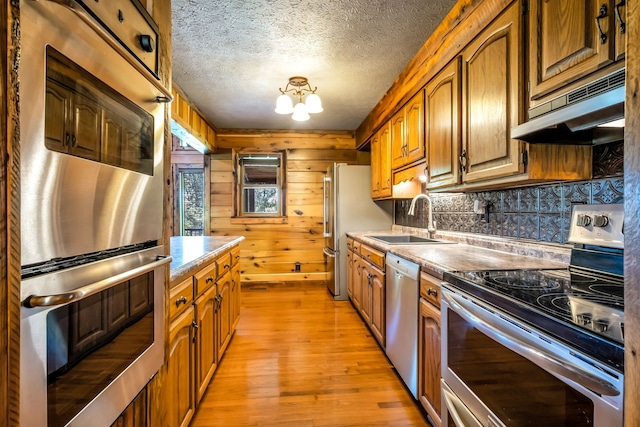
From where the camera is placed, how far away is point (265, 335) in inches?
116

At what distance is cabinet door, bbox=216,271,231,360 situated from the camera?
2252 mm

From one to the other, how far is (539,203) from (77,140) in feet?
6.68

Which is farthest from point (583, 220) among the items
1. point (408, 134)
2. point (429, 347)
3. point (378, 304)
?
point (408, 134)

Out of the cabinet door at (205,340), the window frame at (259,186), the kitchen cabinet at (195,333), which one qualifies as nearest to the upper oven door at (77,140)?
the kitchen cabinet at (195,333)

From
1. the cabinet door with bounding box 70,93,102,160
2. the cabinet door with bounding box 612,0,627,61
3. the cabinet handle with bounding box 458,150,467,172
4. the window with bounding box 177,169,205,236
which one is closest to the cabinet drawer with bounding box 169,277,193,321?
the cabinet door with bounding box 70,93,102,160

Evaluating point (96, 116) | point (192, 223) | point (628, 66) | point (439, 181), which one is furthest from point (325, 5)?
point (192, 223)

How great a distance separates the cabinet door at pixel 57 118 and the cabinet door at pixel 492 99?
1.65 meters

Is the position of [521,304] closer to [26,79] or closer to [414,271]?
[414,271]

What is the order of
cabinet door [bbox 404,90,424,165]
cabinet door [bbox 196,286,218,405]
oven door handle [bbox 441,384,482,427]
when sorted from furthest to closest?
cabinet door [bbox 404,90,424,165] < cabinet door [bbox 196,286,218,405] < oven door handle [bbox 441,384,482,427]

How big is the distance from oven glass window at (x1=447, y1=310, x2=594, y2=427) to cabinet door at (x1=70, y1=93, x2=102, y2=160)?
1.29m

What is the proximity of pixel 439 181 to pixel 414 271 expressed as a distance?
758 millimetres

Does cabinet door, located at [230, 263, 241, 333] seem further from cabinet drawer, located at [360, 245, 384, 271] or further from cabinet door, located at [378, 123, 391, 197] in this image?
cabinet door, located at [378, 123, 391, 197]

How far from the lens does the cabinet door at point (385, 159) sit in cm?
342

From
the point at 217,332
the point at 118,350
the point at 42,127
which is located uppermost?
the point at 42,127
